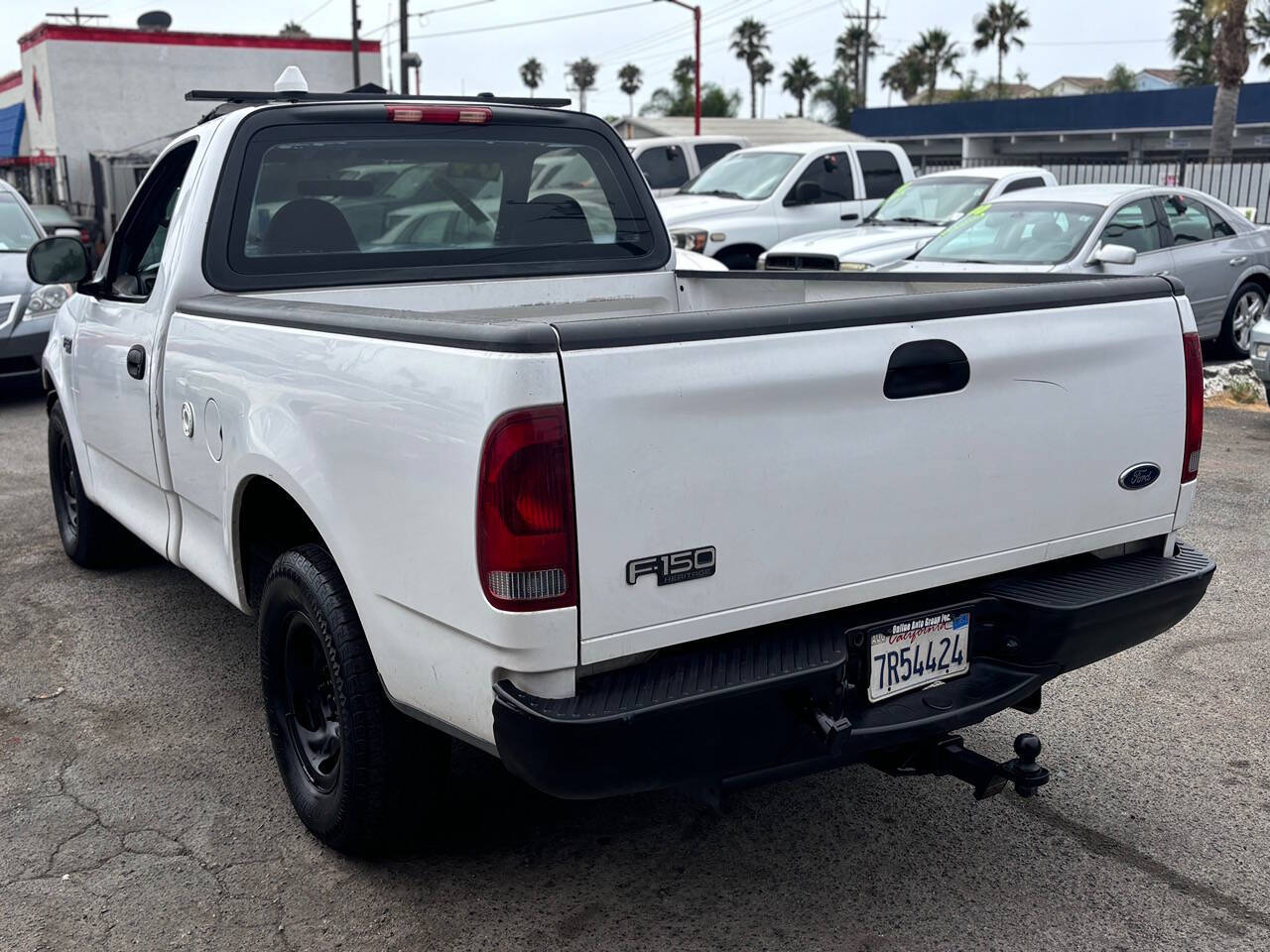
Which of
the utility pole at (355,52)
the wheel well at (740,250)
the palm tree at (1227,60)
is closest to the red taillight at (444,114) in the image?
the wheel well at (740,250)

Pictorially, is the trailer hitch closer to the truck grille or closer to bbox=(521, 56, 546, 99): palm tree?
the truck grille

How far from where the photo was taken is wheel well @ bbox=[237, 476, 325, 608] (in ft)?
11.7

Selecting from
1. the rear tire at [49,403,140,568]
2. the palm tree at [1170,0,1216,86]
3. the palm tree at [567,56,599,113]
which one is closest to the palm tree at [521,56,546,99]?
the palm tree at [567,56,599,113]

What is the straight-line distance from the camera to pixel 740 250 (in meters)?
14.5

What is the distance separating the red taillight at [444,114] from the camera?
15.0 ft

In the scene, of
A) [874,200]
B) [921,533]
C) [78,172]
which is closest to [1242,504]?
[921,533]

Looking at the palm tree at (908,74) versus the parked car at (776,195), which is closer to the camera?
the parked car at (776,195)

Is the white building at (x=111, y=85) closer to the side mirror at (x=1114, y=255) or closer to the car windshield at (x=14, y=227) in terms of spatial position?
the car windshield at (x=14, y=227)

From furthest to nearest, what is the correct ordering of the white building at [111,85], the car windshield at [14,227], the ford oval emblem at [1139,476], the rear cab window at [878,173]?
the white building at [111,85] < the rear cab window at [878,173] < the car windshield at [14,227] < the ford oval emblem at [1139,476]

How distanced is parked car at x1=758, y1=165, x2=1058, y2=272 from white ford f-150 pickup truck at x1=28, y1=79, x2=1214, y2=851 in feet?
26.5

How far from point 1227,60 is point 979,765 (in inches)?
1016

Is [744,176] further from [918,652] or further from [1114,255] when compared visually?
[918,652]

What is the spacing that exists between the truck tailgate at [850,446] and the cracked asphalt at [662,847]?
847 millimetres

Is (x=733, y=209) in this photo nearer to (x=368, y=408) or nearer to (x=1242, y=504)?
(x=1242, y=504)
